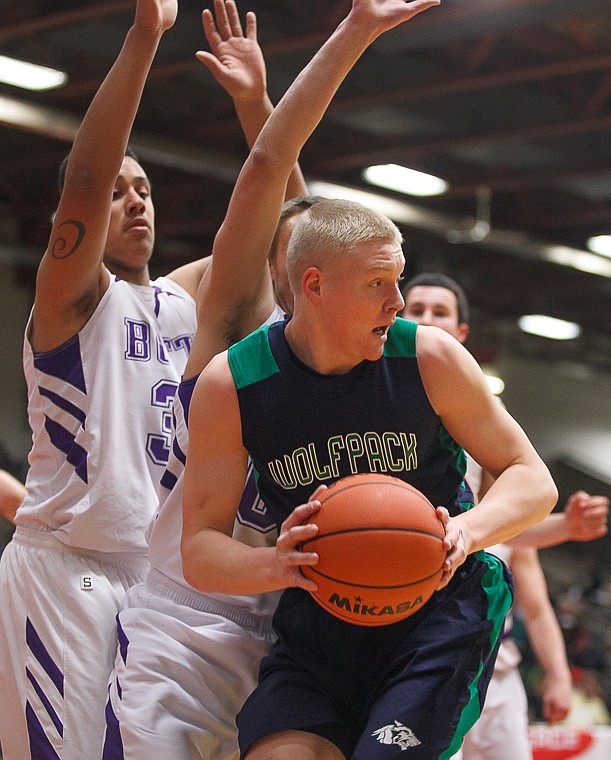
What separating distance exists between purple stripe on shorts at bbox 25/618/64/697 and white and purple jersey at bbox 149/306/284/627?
44 cm

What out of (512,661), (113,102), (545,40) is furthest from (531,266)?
(113,102)

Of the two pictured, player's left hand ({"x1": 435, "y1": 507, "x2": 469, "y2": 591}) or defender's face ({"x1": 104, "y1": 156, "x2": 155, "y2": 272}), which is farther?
defender's face ({"x1": 104, "y1": 156, "x2": 155, "y2": 272})

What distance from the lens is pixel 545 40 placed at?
11.5 metres

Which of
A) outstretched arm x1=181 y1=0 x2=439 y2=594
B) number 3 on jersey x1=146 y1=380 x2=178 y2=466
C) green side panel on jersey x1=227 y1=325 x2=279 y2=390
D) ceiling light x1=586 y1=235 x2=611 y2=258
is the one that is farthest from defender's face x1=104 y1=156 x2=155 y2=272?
ceiling light x1=586 y1=235 x2=611 y2=258

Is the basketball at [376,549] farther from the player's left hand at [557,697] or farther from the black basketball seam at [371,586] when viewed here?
the player's left hand at [557,697]

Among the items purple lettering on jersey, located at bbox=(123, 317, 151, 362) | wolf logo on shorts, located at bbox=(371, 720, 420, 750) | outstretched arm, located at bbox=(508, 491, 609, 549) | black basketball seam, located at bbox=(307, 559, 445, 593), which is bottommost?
wolf logo on shorts, located at bbox=(371, 720, 420, 750)

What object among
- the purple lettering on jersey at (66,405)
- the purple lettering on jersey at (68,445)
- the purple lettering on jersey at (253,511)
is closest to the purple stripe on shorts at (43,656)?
the purple lettering on jersey at (68,445)

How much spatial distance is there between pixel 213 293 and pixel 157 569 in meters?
0.93


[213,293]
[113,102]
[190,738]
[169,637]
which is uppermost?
[113,102]

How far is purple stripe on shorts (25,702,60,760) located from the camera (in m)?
3.80

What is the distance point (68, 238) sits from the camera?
3.91m

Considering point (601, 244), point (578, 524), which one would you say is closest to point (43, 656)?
point (578, 524)

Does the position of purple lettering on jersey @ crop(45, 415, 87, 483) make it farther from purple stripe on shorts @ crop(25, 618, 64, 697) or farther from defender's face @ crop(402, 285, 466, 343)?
defender's face @ crop(402, 285, 466, 343)

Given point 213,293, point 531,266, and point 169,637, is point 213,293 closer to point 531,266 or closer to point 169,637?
point 169,637
